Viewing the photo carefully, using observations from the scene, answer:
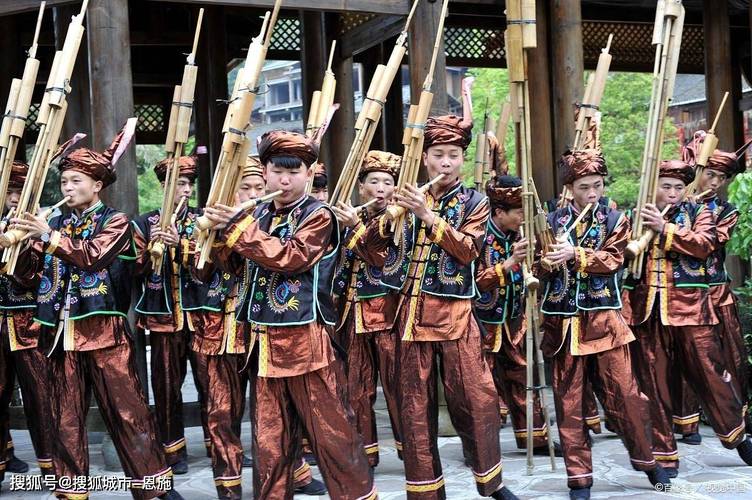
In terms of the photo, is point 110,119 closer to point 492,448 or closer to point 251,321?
point 251,321

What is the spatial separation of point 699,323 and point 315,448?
262 cm

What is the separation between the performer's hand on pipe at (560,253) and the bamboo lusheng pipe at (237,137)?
1.65 metres

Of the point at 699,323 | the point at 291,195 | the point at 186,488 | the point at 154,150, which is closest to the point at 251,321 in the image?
the point at 291,195

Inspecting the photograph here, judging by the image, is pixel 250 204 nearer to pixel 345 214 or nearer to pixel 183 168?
pixel 345 214

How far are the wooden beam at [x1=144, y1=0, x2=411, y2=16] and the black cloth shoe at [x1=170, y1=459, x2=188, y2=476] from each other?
2543 mm

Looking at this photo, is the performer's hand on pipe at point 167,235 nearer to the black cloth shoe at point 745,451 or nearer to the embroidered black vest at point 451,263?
the embroidered black vest at point 451,263

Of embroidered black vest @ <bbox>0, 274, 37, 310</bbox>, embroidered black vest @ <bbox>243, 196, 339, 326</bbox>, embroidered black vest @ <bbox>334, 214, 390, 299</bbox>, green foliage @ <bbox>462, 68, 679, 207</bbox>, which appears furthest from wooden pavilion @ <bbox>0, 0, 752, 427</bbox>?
green foliage @ <bbox>462, 68, 679, 207</bbox>

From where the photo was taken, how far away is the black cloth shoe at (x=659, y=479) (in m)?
5.25

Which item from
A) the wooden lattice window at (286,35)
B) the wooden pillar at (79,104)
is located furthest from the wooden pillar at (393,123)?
the wooden pillar at (79,104)

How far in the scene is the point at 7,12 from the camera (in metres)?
5.99

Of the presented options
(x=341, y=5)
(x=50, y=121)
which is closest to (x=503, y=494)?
(x=50, y=121)

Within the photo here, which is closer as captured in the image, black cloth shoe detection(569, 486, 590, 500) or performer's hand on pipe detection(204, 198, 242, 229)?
performer's hand on pipe detection(204, 198, 242, 229)

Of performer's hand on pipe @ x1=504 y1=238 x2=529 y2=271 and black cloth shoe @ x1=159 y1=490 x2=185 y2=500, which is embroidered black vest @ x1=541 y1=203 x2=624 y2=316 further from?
black cloth shoe @ x1=159 y1=490 x2=185 y2=500

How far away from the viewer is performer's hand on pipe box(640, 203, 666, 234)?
17.8 ft
